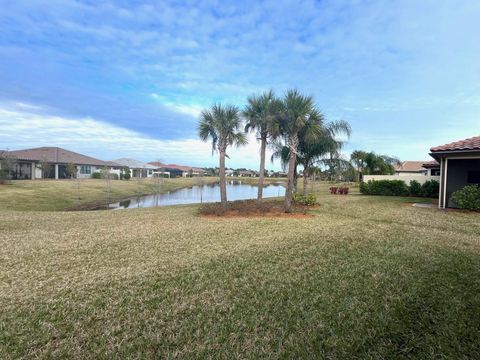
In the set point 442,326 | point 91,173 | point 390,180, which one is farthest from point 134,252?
point 91,173

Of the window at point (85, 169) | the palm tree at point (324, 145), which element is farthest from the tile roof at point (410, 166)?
the window at point (85, 169)

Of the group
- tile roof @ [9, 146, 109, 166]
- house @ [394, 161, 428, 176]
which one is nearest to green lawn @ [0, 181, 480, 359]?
tile roof @ [9, 146, 109, 166]

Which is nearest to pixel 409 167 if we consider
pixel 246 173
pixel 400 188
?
pixel 400 188

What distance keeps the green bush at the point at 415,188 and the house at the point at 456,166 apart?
4.64m

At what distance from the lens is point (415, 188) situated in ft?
58.5

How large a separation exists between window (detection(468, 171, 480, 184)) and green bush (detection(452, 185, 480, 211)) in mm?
1696

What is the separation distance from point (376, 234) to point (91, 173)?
141 feet

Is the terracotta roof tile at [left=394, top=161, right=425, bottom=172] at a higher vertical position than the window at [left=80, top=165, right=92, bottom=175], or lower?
higher

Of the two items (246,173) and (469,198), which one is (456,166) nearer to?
(469,198)

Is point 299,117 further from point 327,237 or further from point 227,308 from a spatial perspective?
point 227,308

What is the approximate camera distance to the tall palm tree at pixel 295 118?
10.7 meters

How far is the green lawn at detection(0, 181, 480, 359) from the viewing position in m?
2.62

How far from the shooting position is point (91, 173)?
4078 centimetres

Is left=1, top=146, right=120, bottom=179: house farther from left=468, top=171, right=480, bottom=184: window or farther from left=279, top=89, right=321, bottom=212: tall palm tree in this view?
left=468, top=171, right=480, bottom=184: window
